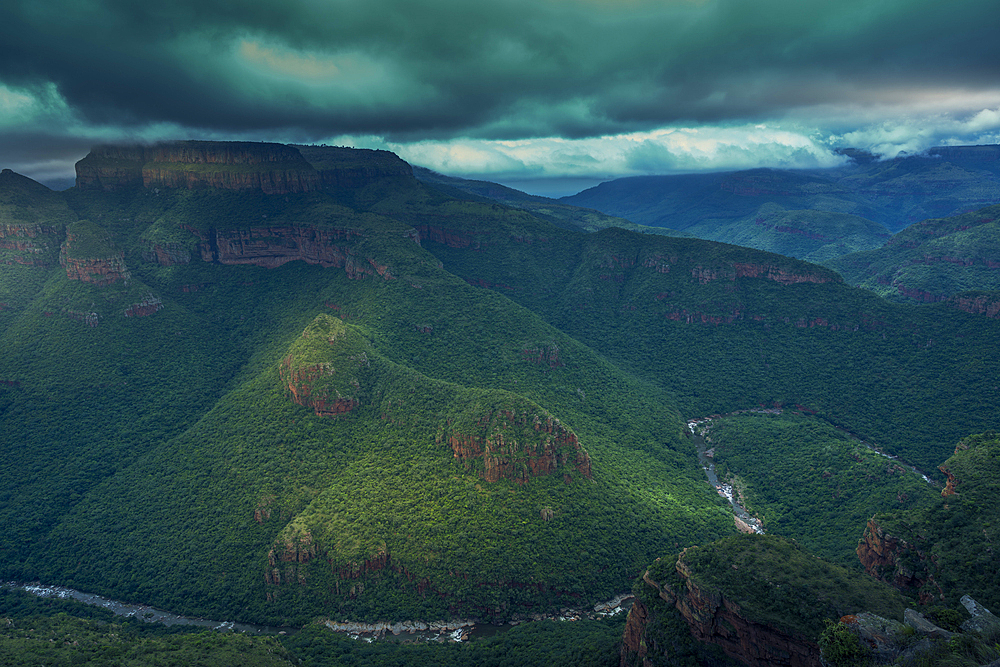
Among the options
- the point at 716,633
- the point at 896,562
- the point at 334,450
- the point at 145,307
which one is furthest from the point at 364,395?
the point at 896,562

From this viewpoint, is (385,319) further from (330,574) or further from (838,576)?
(838,576)

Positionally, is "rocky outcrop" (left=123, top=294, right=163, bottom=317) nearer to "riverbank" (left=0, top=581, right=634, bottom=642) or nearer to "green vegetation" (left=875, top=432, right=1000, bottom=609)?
"riverbank" (left=0, top=581, right=634, bottom=642)

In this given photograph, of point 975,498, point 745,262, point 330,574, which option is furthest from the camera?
point 745,262

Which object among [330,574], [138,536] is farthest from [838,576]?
[138,536]

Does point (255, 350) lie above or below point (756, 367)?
above

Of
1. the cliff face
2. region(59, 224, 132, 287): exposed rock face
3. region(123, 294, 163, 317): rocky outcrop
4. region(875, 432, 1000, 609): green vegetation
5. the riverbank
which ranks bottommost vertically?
the riverbank

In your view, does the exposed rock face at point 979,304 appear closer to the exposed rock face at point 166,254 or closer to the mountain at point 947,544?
the mountain at point 947,544

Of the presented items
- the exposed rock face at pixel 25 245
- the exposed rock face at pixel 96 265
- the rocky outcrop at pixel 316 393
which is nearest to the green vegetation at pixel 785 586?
the rocky outcrop at pixel 316 393

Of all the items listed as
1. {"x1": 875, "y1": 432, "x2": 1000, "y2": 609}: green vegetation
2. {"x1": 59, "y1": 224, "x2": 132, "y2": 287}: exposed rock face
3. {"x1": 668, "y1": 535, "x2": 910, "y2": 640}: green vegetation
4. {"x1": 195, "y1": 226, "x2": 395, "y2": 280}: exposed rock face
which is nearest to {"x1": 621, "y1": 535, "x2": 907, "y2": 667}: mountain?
{"x1": 668, "y1": 535, "x2": 910, "y2": 640}: green vegetation
